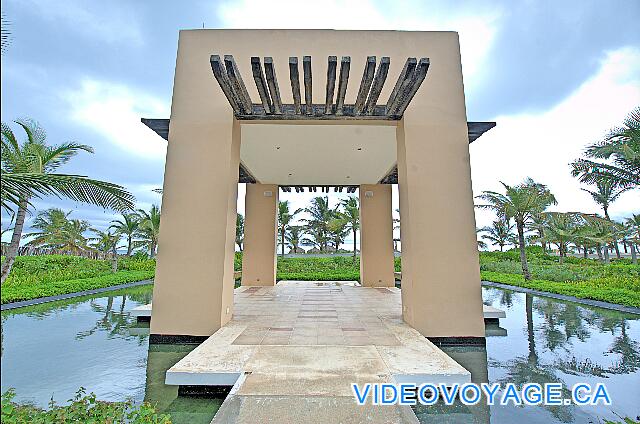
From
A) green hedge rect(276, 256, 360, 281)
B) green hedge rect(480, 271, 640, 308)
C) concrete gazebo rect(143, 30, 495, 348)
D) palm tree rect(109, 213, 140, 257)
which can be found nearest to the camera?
concrete gazebo rect(143, 30, 495, 348)

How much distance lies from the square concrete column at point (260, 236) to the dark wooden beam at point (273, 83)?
7046 millimetres

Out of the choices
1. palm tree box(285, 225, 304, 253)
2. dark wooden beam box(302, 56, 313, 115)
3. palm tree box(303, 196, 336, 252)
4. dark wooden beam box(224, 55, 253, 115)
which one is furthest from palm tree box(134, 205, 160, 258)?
dark wooden beam box(302, 56, 313, 115)

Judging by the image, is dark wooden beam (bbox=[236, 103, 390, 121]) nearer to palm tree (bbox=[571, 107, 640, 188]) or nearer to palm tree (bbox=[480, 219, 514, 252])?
palm tree (bbox=[571, 107, 640, 188])

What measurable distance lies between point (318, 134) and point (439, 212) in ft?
11.1

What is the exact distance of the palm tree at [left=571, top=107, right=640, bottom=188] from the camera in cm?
1080

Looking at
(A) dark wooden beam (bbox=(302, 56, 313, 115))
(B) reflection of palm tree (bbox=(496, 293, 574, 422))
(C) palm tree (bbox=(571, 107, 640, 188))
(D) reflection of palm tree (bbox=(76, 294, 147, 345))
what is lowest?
(B) reflection of palm tree (bbox=(496, 293, 574, 422))

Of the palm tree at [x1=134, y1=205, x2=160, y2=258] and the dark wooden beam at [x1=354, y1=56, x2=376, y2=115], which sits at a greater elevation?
the dark wooden beam at [x1=354, y1=56, x2=376, y2=115]

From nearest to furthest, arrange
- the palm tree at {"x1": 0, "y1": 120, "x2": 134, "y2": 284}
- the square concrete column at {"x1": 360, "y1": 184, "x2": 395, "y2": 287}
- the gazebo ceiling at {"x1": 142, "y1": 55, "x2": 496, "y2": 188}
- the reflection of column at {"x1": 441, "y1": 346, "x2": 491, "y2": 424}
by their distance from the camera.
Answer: the palm tree at {"x1": 0, "y1": 120, "x2": 134, "y2": 284}
the reflection of column at {"x1": 441, "y1": 346, "x2": 491, "y2": 424}
the gazebo ceiling at {"x1": 142, "y1": 55, "x2": 496, "y2": 188}
the square concrete column at {"x1": 360, "y1": 184, "x2": 395, "y2": 287}

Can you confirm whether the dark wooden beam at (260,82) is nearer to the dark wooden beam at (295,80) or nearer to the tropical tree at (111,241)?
the dark wooden beam at (295,80)

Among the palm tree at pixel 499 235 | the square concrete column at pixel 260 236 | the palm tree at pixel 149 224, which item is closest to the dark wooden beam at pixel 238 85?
the square concrete column at pixel 260 236

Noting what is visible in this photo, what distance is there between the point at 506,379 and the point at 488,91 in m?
12.7

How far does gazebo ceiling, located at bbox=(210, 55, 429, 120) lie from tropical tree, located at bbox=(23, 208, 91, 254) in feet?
74.5

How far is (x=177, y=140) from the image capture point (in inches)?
258

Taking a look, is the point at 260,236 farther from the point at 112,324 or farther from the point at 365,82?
the point at 365,82
